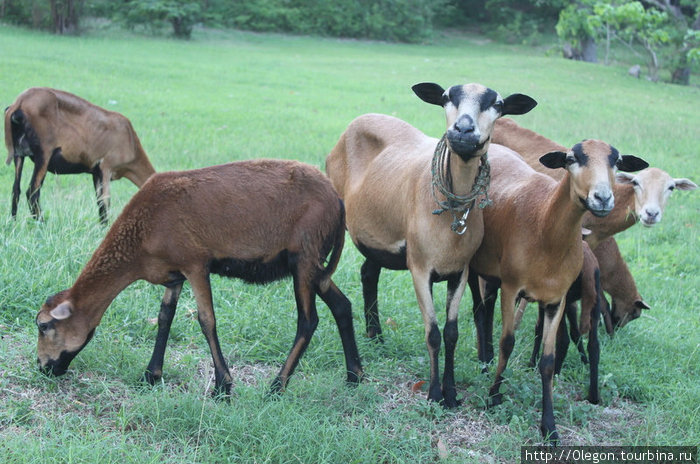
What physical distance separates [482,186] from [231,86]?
15712mm

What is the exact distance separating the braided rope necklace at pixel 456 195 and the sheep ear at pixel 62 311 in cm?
233

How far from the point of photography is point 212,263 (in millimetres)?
4648

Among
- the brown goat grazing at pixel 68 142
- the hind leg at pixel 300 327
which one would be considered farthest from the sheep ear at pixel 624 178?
the brown goat grazing at pixel 68 142

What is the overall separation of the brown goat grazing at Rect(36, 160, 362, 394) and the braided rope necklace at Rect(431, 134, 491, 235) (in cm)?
71

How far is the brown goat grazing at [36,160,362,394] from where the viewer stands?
452cm

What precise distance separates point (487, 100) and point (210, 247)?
193 cm

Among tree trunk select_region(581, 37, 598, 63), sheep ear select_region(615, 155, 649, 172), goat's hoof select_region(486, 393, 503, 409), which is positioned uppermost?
sheep ear select_region(615, 155, 649, 172)

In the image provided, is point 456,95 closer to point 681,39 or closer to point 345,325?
point 345,325

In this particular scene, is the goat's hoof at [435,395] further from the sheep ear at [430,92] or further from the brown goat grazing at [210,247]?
the sheep ear at [430,92]

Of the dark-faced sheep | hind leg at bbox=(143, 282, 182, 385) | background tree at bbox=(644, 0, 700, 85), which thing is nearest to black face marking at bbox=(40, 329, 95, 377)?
hind leg at bbox=(143, 282, 182, 385)

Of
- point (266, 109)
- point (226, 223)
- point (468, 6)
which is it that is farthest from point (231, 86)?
point (468, 6)

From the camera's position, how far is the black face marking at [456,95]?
441 cm

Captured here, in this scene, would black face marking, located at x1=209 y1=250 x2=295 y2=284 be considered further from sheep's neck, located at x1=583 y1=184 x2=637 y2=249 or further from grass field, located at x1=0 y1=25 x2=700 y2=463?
sheep's neck, located at x1=583 y1=184 x2=637 y2=249

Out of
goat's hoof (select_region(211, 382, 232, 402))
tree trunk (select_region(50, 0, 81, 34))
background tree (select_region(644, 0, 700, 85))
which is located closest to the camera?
goat's hoof (select_region(211, 382, 232, 402))
